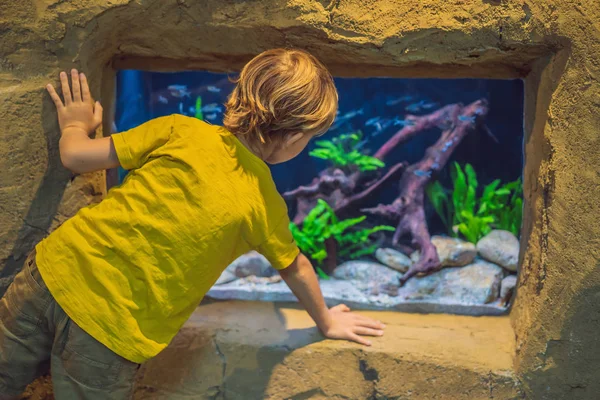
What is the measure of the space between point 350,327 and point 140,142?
1055 millimetres

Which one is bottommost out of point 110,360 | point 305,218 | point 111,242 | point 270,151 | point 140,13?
point 305,218

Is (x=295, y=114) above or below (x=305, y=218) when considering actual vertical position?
above

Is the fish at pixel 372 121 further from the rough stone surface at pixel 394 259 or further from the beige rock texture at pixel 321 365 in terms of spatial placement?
the beige rock texture at pixel 321 365

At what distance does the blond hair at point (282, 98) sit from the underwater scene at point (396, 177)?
1.34 m

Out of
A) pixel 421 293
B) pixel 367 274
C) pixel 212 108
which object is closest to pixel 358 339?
pixel 421 293

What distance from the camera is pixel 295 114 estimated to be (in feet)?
5.05

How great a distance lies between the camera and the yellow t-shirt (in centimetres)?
158

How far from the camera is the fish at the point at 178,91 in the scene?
3238mm

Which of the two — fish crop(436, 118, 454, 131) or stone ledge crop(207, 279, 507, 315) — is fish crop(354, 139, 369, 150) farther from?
stone ledge crop(207, 279, 507, 315)

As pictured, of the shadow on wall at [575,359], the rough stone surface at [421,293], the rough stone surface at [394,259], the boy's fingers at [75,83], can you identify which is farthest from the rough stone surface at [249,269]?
the shadow on wall at [575,359]

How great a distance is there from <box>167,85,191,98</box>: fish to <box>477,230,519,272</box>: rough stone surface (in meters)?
1.93

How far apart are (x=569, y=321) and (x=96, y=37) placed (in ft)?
6.36

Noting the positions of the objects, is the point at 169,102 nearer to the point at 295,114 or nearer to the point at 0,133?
the point at 0,133

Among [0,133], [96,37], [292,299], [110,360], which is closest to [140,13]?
[96,37]
